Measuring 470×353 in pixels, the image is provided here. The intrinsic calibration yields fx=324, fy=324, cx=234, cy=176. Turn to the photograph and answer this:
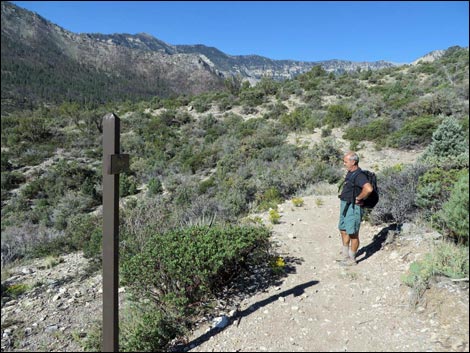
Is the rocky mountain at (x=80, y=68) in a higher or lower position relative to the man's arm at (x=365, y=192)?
higher

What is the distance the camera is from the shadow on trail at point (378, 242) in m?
5.08

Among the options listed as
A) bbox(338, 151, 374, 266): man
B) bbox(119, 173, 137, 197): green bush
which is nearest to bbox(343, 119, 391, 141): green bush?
bbox(119, 173, 137, 197): green bush

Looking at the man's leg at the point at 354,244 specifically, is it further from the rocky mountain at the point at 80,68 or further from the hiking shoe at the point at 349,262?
the rocky mountain at the point at 80,68

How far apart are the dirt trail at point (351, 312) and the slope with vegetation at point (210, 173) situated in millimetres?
368

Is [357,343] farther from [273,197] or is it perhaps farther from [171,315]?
[273,197]

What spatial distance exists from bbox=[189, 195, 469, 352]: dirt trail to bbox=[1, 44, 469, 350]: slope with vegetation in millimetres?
368

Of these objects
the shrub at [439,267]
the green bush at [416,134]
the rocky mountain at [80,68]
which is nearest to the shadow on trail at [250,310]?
the shrub at [439,267]

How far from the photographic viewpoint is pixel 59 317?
4.29 meters

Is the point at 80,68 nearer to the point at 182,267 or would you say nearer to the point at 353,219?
the point at 182,267

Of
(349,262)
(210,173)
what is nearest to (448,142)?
(349,262)

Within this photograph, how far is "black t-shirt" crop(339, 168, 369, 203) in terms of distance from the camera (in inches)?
173

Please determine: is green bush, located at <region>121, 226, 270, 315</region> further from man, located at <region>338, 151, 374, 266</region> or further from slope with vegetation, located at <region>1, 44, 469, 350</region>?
man, located at <region>338, 151, 374, 266</region>

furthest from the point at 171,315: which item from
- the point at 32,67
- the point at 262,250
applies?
the point at 32,67

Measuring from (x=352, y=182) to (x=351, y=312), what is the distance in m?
1.73
